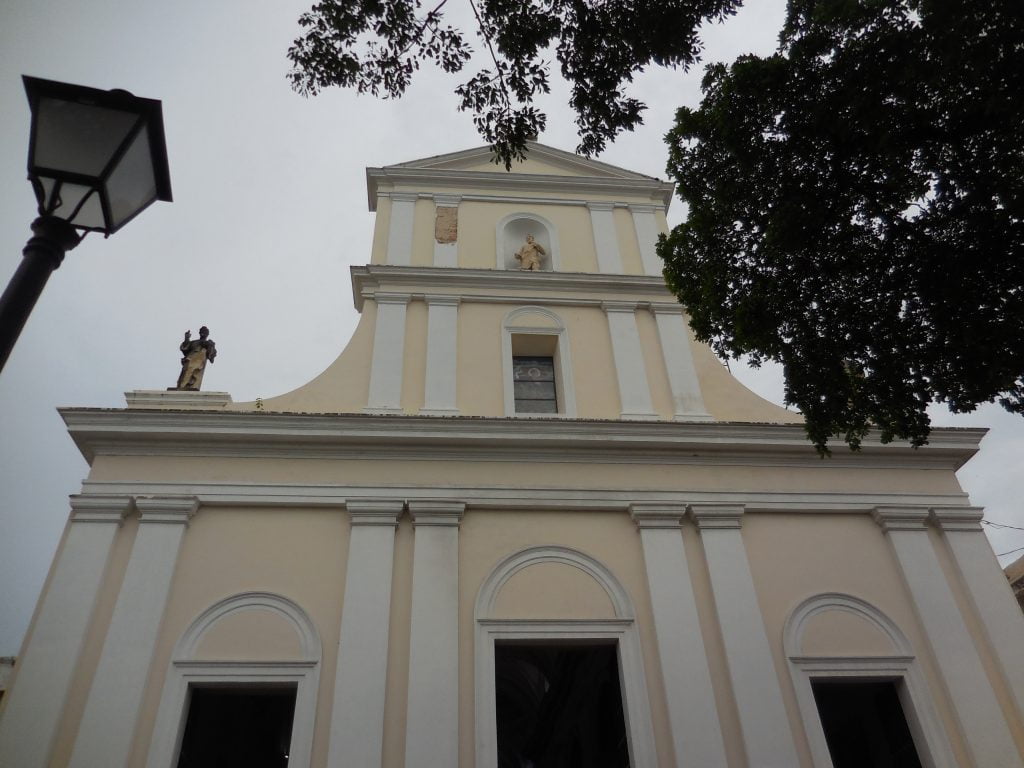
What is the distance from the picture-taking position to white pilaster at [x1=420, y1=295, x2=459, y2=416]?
10.5 m

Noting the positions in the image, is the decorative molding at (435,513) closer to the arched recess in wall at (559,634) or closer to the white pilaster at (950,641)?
the arched recess in wall at (559,634)

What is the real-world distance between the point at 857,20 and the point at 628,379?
5541 millimetres

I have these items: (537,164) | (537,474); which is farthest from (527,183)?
(537,474)

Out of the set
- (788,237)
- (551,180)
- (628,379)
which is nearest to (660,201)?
(551,180)

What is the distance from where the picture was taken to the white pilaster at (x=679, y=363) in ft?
35.7

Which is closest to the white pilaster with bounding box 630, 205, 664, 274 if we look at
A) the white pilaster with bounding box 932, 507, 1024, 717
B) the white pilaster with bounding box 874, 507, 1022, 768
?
the white pilaster with bounding box 874, 507, 1022, 768

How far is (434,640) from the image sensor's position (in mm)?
8438

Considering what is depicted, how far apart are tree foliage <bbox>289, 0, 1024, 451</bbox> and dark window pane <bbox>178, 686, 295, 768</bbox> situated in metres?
6.72

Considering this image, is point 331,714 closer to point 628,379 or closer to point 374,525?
point 374,525

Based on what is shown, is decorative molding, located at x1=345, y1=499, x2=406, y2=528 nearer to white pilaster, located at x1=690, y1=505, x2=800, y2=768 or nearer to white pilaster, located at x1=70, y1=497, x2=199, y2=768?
white pilaster, located at x1=70, y1=497, x2=199, y2=768

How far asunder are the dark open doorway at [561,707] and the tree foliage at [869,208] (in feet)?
14.2

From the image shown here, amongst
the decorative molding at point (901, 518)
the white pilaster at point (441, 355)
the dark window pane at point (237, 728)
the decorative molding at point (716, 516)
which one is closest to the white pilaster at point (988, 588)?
the decorative molding at point (901, 518)

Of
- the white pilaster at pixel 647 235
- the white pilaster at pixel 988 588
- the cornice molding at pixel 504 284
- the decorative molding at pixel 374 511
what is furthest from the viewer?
the white pilaster at pixel 647 235

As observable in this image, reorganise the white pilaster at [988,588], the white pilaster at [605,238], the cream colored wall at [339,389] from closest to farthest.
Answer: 1. the white pilaster at [988,588]
2. the cream colored wall at [339,389]
3. the white pilaster at [605,238]
